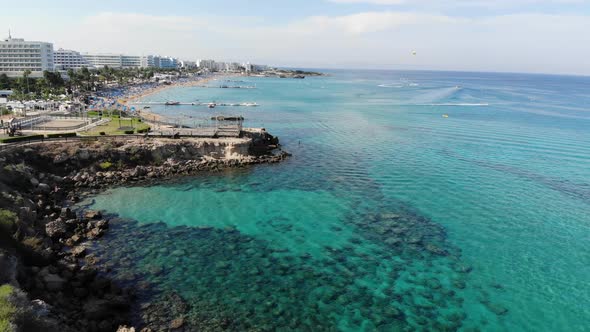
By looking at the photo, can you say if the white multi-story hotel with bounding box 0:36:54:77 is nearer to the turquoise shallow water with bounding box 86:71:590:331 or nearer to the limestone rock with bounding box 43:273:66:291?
the turquoise shallow water with bounding box 86:71:590:331

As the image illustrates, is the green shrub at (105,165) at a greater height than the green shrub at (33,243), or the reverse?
the green shrub at (105,165)

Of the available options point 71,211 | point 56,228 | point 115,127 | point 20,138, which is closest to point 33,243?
point 56,228

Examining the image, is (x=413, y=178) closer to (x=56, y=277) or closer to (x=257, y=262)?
(x=257, y=262)

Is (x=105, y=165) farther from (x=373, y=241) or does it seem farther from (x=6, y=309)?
(x=373, y=241)

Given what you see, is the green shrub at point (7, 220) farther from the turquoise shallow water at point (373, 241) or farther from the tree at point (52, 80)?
the tree at point (52, 80)

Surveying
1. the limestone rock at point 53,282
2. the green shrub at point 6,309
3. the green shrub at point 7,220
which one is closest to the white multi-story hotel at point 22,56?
the green shrub at point 7,220
